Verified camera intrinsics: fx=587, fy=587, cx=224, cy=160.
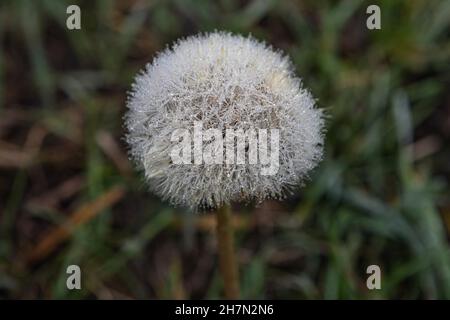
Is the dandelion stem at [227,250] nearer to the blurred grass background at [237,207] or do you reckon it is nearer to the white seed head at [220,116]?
the white seed head at [220,116]

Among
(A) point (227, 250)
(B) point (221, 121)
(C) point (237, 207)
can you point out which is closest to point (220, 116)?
(B) point (221, 121)

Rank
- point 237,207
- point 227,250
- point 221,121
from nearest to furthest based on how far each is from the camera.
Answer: point 221,121
point 227,250
point 237,207

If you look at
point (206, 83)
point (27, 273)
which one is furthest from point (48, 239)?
point (206, 83)

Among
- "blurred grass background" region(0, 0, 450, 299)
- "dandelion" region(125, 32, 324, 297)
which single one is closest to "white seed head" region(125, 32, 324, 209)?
"dandelion" region(125, 32, 324, 297)

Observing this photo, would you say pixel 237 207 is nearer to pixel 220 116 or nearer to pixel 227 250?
pixel 227 250
